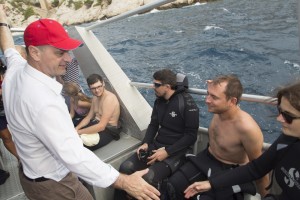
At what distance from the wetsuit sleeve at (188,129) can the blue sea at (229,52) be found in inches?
115

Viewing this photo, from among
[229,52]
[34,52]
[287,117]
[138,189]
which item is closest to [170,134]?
[138,189]

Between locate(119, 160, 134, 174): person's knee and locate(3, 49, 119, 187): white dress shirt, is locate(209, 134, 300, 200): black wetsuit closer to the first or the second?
locate(3, 49, 119, 187): white dress shirt

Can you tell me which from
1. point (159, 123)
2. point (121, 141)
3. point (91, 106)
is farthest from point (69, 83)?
point (159, 123)

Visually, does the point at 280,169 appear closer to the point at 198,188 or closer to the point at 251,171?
the point at 251,171

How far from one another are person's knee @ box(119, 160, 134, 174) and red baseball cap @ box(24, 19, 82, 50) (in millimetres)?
1611

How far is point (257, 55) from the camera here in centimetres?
1173

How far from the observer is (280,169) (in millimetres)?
1685

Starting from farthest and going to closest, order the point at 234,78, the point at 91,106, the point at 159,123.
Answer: the point at 91,106, the point at 159,123, the point at 234,78

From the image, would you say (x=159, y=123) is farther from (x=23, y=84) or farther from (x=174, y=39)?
(x=174, y=39)

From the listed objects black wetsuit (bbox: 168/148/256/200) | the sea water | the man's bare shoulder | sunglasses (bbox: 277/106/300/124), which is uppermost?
sunglasses (bbox: 277/106/300/124)

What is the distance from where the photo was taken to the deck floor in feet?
8.93

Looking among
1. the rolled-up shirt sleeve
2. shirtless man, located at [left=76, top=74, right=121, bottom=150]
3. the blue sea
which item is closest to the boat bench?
shirtless man, located at [left=76, top=74, right=121, bottom=150]

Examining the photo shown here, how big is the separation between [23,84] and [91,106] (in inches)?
82.1

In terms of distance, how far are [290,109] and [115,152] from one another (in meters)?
1.86
